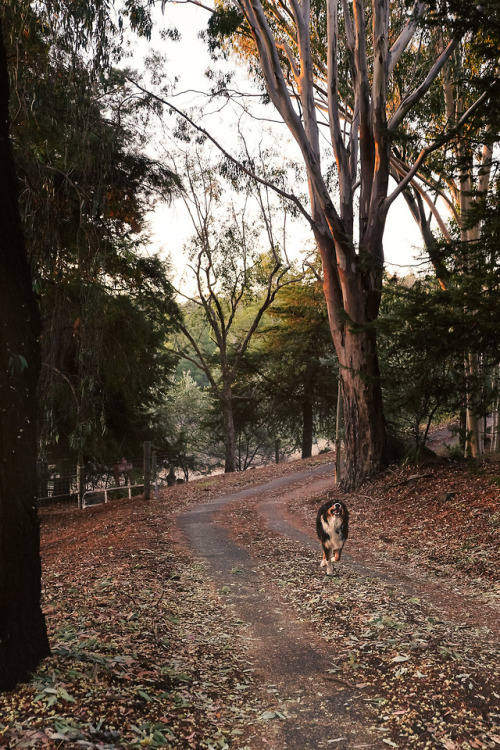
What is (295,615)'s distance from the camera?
646cm

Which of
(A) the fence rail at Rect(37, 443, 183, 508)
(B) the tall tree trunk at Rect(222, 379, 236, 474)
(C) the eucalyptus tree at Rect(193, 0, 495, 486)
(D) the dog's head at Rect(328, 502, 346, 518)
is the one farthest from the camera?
(B) the tall tree trunk at Rect(222, 379, 236, 474)

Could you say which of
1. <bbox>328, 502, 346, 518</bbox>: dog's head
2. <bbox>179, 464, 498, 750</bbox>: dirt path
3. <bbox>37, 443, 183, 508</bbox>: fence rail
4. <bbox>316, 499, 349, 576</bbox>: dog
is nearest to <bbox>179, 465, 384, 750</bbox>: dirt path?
<bbox>179, 464, 498, 750</bbox>: dirt path

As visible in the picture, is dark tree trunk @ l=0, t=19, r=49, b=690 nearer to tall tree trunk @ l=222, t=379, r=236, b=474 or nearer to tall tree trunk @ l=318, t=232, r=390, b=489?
tall tree trunk @ l=318, t=232, r=390, b=489

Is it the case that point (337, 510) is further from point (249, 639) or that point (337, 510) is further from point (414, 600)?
point (249, 639)

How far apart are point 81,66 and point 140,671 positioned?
764 cm

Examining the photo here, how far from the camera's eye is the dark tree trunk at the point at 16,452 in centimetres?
422

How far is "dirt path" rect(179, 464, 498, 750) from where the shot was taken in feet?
13.8

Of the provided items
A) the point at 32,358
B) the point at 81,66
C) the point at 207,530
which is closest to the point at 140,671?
the point at 32,358

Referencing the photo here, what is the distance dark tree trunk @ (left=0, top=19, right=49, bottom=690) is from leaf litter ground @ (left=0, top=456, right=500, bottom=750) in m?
0.28

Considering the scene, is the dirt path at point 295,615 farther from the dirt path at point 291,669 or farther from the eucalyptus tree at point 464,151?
the eucalyptus tree at point 464,151

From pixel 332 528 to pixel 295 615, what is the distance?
1.40m

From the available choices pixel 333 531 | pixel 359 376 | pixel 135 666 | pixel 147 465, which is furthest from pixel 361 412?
pixel 135 666

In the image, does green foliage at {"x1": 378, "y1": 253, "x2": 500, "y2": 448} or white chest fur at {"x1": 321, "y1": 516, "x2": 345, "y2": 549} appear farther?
green foliage at {"x1": 378, "y1": 253, "x2": 500, "y2": 448}

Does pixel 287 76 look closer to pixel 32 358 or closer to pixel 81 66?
pixel 81 66
